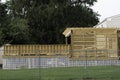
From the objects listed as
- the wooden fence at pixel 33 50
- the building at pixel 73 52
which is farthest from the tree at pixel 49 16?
the wooden fence at pixel 33 50

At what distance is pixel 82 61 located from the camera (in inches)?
1687

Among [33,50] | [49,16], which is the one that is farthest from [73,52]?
[49,16]

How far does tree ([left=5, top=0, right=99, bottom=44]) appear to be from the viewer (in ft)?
230

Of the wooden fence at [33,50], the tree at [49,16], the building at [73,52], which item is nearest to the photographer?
the building at [73,52]

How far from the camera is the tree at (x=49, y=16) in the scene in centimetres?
7012

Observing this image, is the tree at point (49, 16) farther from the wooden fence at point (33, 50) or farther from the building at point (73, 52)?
the wooden fence at point (33, 50)

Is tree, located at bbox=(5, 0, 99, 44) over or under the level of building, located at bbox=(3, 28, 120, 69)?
over

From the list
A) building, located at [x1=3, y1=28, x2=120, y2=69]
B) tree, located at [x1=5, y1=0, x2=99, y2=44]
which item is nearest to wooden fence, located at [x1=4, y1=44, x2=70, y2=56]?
building, located at [x1=3, y1=28, x2=120, y2=69]

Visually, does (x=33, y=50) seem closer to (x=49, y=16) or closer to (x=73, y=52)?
(x=73, y=52)

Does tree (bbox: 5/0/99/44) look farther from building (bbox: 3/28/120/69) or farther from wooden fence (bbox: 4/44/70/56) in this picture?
wooden fence (bbox: 4/44/70/56)

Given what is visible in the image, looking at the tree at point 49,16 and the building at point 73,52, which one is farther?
the tree at point 49,16

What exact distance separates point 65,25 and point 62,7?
3.46 metres

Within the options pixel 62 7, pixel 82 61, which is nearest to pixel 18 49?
pixel 82 61

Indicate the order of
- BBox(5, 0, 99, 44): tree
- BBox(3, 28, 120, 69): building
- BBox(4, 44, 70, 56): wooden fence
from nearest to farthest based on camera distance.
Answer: BBox(3, 28, 120, 69): building
BBox(4, 44, 70, 56): wooden fence
BBox(5, 0, 99, 44): tree
